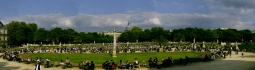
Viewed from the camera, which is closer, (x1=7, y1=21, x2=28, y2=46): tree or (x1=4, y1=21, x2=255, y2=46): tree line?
(x1=4, y1=21, x2=255, y2=46): tree line

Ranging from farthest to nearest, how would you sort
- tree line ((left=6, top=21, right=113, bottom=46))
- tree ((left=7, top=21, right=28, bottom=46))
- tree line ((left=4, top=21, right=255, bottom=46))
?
tree ((left=7, top=21, right=28, bottom=46)) < tree line ((left=4, top=21, right=255, bottom=46)) < tree line ((left=6, top=21, right=113, bottom=46))

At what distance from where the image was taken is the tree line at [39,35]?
5723 inches

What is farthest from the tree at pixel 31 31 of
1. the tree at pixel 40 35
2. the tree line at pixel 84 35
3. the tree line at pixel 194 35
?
the tree line at pixel 194 35

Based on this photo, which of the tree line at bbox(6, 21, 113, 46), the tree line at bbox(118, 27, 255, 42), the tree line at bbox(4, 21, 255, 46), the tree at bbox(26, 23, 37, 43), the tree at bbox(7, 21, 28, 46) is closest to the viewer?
the tree line at bbox(6, 21, 113, 46)

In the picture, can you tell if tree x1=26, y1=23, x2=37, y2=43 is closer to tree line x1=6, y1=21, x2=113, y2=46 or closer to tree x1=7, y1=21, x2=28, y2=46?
tree line x1=6, y1=21, x2=113, y2=46

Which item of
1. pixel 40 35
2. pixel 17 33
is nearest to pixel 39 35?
pixel 40 35

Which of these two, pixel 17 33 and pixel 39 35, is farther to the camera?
pixel 17 33

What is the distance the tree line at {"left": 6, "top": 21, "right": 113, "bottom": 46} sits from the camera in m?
145

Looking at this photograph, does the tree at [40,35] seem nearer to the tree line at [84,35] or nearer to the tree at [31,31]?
the tree line at [84,35]

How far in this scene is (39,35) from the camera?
144000mm

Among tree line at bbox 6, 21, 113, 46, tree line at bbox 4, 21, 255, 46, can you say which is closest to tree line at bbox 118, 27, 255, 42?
tree line at bbox 4, 21, 255, 46

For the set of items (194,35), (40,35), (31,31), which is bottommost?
(194,35)

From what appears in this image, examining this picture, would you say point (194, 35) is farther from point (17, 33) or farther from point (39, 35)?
point (17, 33)

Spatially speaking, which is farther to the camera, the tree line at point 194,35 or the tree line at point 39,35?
the tree line at point 194,35
